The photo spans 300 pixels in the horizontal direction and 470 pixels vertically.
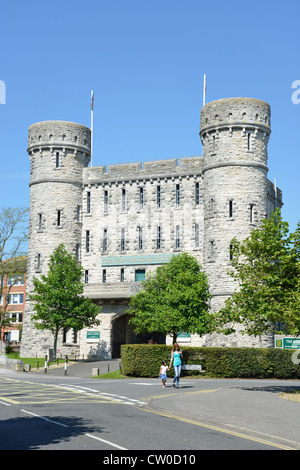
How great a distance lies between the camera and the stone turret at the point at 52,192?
5656cm

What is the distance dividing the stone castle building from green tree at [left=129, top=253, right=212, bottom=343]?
13.0ft

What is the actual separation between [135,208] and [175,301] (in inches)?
623

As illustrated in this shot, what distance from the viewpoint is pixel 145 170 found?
5719 centimetres

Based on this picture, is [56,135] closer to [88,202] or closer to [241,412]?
[88,202]

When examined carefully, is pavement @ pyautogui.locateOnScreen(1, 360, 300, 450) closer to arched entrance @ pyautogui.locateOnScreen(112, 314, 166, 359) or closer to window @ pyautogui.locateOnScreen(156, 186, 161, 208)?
arched entrance @ pyautogui.locateOnScreen(112, 314, 166, 359)

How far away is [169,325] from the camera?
42750 millimetres

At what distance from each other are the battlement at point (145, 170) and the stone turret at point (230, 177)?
3039 millimetres

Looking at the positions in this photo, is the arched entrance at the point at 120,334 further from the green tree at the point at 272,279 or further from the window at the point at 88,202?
the green tree at the point at 272,279

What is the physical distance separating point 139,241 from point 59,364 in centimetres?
1437

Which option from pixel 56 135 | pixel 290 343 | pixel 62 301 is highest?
pixel 56 135

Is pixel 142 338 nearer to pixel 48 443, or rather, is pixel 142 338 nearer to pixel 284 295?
pixel 284 295

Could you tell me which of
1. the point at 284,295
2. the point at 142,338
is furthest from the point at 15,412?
the point at 142,338

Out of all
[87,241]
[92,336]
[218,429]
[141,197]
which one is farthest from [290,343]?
[87,241]

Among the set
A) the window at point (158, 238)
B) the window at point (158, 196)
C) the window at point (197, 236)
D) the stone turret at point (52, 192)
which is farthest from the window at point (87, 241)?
the window at point (197, 236)
